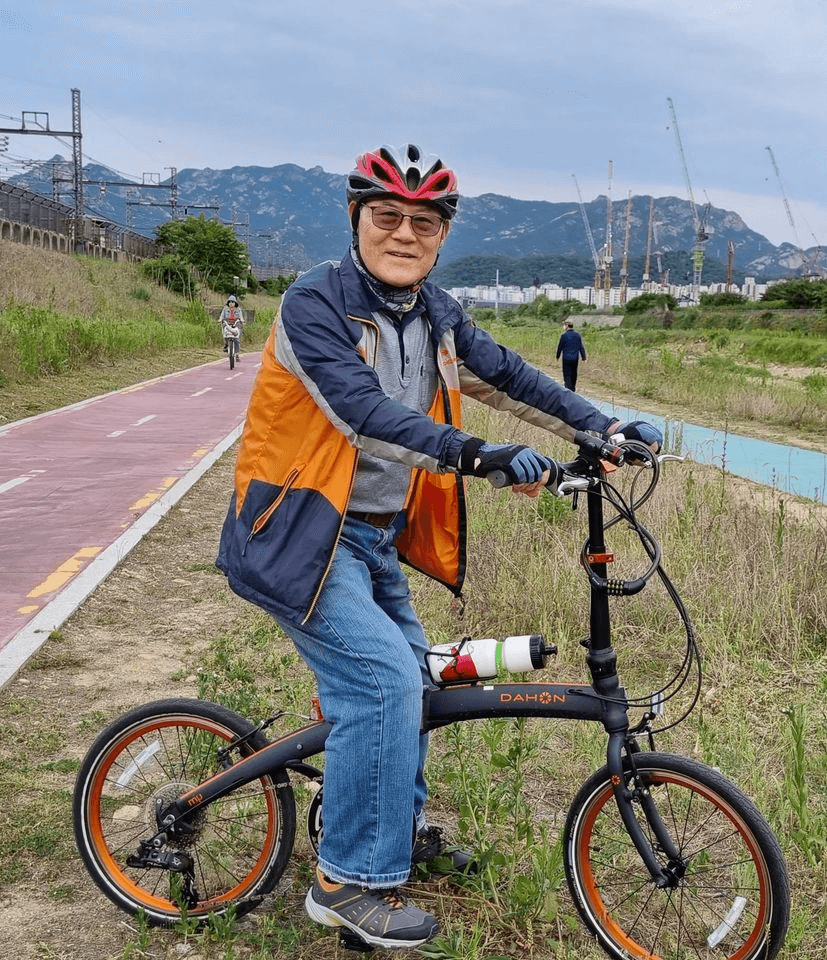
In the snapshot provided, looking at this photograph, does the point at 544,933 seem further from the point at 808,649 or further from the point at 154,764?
the point at 808,649

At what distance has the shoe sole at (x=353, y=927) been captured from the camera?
2842 mm

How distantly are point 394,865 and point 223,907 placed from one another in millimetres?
746

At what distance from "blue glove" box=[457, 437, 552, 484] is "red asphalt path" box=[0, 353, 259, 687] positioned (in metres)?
3.44

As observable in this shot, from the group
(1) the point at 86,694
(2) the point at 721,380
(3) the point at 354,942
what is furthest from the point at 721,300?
(3) the point at 354,942

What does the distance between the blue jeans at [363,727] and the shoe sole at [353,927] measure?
106 mm

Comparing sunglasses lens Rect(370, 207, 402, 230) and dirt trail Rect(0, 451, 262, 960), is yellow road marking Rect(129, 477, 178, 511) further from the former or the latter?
sunglasses lens Rect(370, 207, 402, 230)

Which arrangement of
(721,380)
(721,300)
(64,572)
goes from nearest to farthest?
(64,572)
(721,380)
(721,300)

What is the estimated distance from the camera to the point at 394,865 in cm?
285

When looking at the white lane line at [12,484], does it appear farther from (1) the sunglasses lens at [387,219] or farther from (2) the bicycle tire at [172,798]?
(1) the sunglasses lens at [387,219]

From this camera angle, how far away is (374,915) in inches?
112

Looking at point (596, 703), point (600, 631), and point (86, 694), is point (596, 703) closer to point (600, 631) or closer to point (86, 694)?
point (600, 631)

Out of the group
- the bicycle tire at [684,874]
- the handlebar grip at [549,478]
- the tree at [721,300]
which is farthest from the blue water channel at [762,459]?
the tree at [721,300]

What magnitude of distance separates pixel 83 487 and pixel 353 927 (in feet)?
27.4

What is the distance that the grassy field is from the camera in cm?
321
